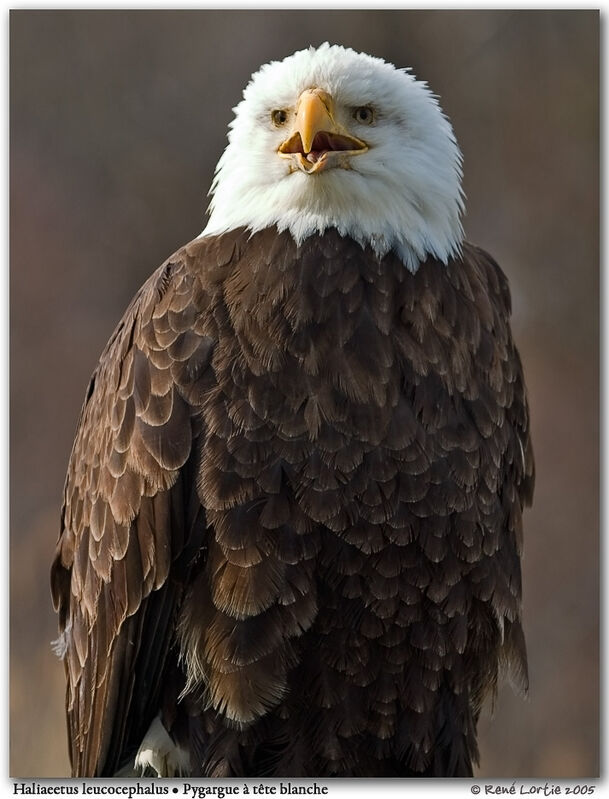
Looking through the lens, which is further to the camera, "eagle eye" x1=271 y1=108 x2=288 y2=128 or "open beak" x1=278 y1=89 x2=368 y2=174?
"eagle eye" x1=271 y1=108 x2=288 y2=128

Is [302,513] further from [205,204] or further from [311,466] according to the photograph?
[205,204]

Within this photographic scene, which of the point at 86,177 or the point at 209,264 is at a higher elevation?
the point at 86,177

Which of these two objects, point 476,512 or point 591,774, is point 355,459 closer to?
point 476,512

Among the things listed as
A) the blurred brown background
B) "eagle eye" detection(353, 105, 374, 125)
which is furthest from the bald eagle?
the blurred brown background

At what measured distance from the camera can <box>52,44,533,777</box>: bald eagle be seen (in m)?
A: 2.51

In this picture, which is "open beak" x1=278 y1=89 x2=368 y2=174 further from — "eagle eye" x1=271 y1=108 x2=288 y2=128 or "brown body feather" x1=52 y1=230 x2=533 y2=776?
"brown body feather" x1=52 y1=230 x2=533 y2=776

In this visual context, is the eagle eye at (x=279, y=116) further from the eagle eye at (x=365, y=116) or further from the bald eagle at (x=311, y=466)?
the eagle eye at (x=365, y=116)

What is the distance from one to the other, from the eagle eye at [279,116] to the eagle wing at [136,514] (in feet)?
1.22

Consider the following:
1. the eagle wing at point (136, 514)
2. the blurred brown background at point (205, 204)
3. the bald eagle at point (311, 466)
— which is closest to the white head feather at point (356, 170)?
the bald eagle at point (311, 466)

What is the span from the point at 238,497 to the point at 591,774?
4.13 ft

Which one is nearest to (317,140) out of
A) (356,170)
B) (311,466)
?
(356,170)

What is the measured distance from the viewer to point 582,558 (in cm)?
322

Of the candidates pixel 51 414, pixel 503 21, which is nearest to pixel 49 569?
pixel 51 414

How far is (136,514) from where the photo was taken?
2639mm
